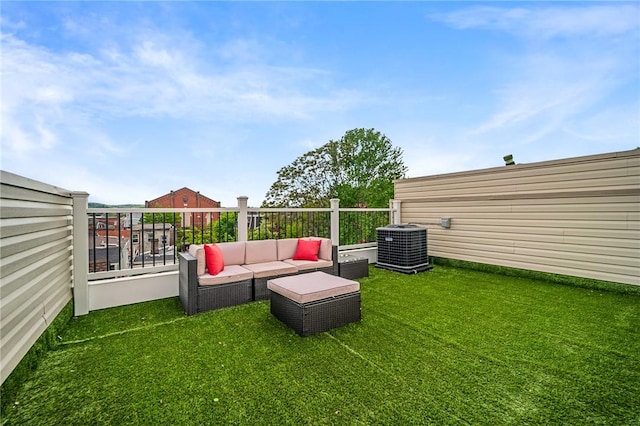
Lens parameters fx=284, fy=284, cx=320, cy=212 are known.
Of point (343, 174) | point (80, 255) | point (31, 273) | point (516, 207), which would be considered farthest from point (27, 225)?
point (343, 174)

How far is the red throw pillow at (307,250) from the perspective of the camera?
4586 millimetres

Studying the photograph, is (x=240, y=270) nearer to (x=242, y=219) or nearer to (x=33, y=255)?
(x=242, y=219)

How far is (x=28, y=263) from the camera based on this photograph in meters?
2.28

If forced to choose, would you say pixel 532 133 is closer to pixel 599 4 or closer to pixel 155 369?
pixel 599 4

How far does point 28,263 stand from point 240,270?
6.85 ft

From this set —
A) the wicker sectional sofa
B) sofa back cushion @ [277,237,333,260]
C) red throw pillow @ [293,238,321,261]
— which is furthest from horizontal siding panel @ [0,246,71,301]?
red throw pillow @ [293,238,321,261]

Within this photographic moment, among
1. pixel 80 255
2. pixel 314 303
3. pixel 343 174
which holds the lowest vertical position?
pixel 314 303

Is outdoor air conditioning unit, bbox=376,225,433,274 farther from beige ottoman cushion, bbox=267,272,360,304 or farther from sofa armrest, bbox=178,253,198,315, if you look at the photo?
sofa armrest, bbox=178,253,198,315

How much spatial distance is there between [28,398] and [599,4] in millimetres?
8906

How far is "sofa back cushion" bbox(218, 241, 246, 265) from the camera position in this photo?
13.5 feet

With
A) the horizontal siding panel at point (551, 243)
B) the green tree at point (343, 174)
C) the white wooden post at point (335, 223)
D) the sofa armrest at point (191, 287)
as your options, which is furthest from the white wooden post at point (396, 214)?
the green tree at point (343, 174)

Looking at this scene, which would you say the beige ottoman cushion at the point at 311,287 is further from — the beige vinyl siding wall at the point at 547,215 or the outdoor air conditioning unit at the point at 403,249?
the beige vinyl siding wall at the point at 547,215

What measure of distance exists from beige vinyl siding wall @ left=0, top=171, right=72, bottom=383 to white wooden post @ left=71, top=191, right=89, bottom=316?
0.80ft

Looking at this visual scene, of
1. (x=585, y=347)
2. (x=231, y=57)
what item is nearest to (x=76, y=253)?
(x=585, y=347)
